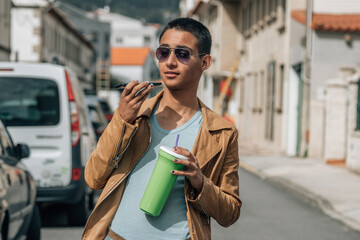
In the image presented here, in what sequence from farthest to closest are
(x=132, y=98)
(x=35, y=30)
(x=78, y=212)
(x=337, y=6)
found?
(x=35, y=30) < (x=337, y=6) < (x=78, y=212) < (x=132, y=98)

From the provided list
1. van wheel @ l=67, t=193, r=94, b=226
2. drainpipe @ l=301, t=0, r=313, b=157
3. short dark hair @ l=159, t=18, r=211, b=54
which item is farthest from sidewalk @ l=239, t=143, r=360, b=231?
short dark hair @ l=159, t=18, r=211, b=54

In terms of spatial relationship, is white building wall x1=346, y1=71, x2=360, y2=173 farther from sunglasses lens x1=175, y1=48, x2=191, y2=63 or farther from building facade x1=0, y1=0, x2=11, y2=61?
building facade x1=0, y1=0, x2=11, y2=61

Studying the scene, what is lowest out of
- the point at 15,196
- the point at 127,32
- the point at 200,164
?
the point at 15,196

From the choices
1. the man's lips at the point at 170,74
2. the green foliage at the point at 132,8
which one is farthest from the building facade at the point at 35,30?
the green foliage at the point at 132,8

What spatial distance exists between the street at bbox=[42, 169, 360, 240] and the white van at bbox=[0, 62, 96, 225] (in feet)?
1.95

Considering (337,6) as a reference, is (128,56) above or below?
above

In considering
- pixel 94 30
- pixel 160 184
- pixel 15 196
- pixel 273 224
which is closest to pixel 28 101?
pixel 15 196

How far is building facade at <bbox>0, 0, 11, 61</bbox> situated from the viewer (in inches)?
1230

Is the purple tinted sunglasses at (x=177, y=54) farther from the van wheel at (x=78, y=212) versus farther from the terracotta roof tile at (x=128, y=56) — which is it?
the terracotta roof tile at (x=128, y=56)

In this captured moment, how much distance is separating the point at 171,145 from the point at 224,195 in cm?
30

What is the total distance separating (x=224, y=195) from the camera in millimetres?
2988

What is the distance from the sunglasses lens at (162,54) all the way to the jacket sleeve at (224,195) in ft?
1.45

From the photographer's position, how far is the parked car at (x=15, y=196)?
5.46 metres

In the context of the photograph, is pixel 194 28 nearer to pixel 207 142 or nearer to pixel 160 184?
pixel 207 142
